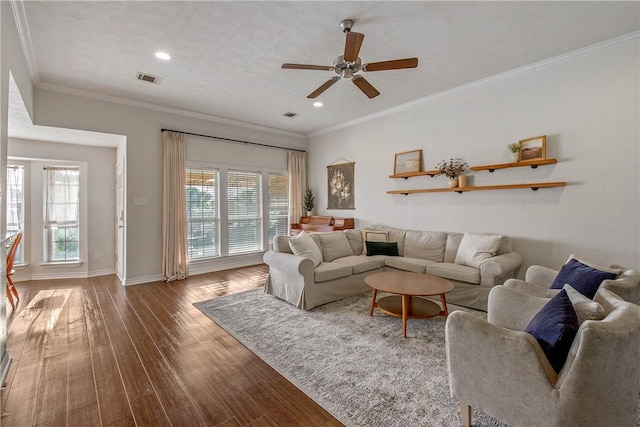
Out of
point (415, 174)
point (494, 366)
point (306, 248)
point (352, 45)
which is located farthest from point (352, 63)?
point (494, 366)

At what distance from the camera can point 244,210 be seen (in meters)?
6.20

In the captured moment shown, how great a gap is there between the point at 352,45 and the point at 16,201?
6159 mm

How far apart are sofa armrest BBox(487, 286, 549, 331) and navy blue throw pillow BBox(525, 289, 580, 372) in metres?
0.49

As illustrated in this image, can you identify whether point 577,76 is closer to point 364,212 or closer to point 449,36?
point 449,36

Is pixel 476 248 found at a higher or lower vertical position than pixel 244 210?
lower

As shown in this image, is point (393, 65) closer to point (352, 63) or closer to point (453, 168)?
point (352, 63)

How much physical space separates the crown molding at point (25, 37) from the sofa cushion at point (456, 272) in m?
4.96

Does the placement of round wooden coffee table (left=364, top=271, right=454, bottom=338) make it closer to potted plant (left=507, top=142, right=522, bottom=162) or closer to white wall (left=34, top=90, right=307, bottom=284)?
potted plant (left=507, top=142, right=522, bottom=162)

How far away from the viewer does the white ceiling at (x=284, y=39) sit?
2537 millimetres

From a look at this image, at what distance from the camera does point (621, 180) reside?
310 centimetres

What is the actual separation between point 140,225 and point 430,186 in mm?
4933

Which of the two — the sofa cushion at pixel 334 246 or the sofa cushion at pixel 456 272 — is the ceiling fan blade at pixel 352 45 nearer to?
the sofa cushion at pixel 334 246

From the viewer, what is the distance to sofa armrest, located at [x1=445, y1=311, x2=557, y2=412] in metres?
1.36

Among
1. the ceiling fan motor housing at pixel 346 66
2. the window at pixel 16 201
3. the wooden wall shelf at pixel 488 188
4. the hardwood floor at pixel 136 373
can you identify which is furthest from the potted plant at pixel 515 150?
the window at pixel 16 201
